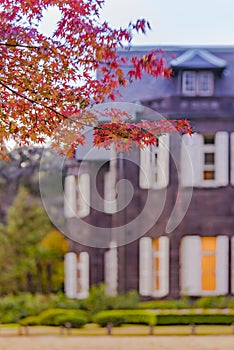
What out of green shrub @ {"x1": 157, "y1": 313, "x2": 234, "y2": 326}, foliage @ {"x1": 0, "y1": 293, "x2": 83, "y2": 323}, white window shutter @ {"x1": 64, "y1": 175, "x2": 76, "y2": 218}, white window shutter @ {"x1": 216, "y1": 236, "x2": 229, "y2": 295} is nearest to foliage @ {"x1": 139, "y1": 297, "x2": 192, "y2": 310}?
green shrub @ {"x1": 157, "y1": 313, "x2": 234, "y2": 326}

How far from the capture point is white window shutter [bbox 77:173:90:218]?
550 inches

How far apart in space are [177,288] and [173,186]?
1.47 metres

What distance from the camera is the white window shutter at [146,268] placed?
12273 millimetres

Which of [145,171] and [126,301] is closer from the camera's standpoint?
[145,171]

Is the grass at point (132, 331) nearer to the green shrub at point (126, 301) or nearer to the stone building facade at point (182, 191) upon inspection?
the green shrub at point (126, 301)

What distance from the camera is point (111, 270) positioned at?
13.5 meters

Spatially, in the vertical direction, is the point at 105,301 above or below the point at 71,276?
below

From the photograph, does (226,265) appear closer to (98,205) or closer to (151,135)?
(98,205)

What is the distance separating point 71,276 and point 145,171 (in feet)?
10.8

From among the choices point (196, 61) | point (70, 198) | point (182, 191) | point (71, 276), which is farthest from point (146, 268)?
point (196, 61)

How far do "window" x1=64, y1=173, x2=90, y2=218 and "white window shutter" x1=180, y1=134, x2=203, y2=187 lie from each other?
2.27 m

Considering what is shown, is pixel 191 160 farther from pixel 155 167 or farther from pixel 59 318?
pixel 59 318

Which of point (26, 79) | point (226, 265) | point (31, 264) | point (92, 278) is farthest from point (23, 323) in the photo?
point (26, 79)

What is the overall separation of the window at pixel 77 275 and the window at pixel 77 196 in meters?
0.72
